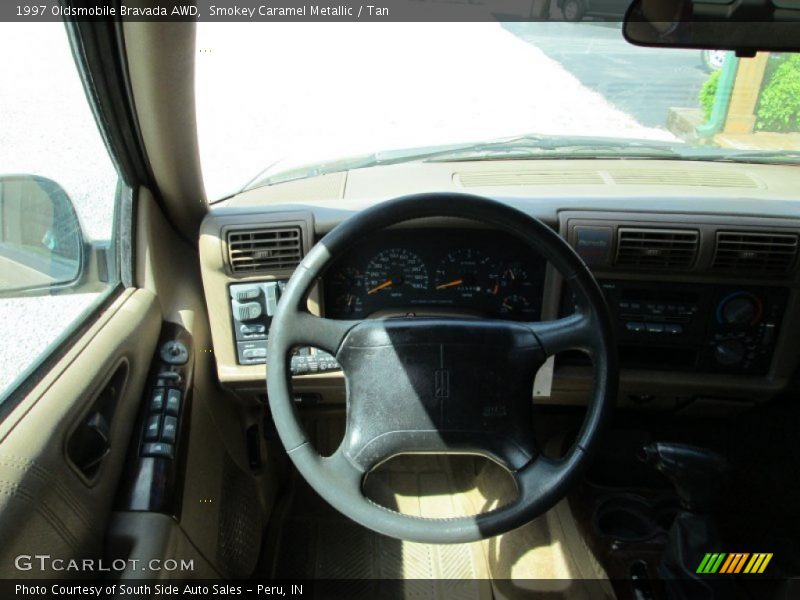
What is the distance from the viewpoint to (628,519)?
2.59 m

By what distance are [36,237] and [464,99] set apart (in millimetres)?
2450

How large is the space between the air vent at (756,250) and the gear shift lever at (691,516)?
0.65m

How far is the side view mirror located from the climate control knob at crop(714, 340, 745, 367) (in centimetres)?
210

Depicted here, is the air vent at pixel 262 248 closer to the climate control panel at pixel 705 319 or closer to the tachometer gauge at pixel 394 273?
the tachometer gauge at pixel 394 273

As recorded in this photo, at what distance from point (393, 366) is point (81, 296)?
0.94m

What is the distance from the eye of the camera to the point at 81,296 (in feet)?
6.21

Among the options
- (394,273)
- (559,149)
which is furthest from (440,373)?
(559,149)

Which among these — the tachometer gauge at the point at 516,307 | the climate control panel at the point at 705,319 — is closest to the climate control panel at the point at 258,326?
the tachometer gauge at the point at 516,307

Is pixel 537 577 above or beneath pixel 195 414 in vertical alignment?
beneath

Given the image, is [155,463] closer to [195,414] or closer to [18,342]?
[195,414]

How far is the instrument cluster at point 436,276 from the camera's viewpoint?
2172 mm

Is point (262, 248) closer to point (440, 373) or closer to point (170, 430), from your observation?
point (170, 430)

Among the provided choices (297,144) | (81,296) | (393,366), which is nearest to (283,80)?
(297,144)

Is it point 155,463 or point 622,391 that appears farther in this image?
point 622,391
